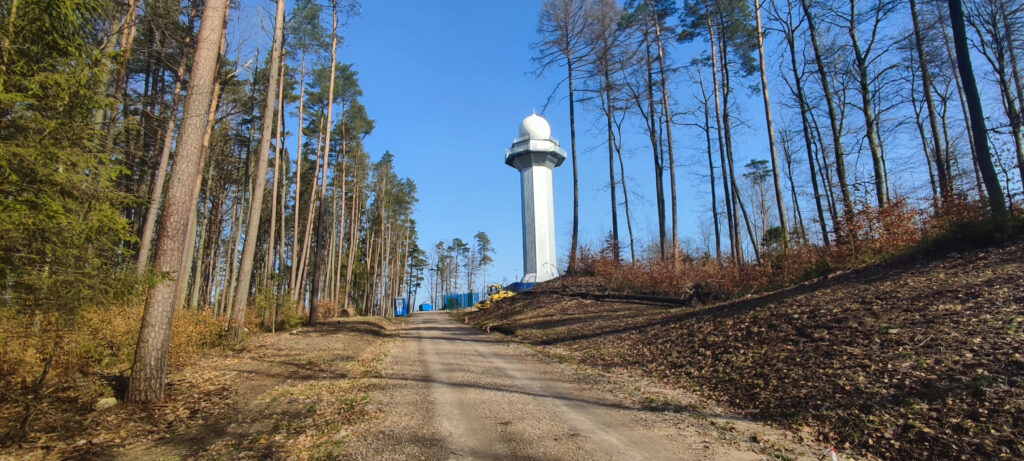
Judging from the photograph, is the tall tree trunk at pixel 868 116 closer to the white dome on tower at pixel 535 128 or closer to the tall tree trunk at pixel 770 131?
the tall tree trunk at pixel 770 131

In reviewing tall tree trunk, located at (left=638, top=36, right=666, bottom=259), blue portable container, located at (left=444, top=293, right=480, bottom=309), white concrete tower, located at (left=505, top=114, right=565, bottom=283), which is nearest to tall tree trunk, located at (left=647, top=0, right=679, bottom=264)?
tall tree trunk, located at (left=638, top=36, right=666, bottom=259)

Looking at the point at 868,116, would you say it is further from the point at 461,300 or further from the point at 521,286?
the point at 461,300

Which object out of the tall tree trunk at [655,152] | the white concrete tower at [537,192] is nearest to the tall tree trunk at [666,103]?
the tall tree trunk at [655,152]

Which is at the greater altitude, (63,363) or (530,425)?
(63,363)

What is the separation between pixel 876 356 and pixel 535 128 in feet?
115

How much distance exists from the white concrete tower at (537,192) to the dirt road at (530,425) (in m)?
27.3

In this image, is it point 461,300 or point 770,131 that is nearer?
point 770,131

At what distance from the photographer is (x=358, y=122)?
26.6 m

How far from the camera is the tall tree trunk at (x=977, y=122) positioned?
9.53 m

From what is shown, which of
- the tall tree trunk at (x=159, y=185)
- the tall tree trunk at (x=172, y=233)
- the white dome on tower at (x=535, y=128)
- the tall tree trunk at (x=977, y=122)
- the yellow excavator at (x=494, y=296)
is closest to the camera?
the tall tree trunk at (x=172, y=233)

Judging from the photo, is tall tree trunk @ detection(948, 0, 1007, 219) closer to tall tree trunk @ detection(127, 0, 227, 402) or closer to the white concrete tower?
tall tree trunk @ detection(127, 0, 227, 402)

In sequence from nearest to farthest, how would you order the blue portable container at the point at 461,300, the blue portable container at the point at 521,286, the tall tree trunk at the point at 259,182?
1. the tall tree trunk at the point at 259,182
2. the blue portable container at the point at 521,286
3. the blue portable container at the point at 461,300

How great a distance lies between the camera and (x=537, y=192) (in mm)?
37781

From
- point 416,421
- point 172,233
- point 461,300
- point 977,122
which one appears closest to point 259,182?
point 172,233
